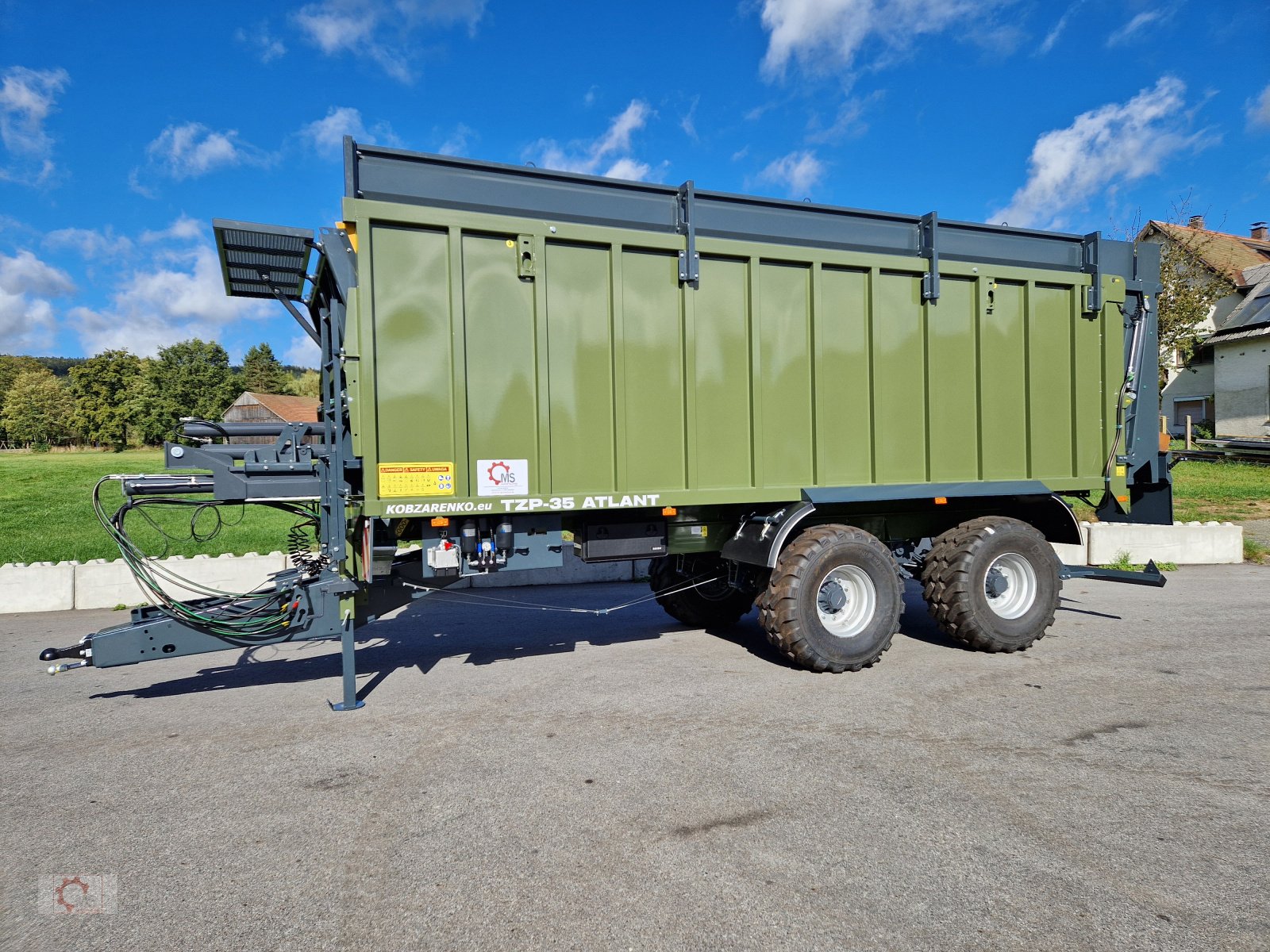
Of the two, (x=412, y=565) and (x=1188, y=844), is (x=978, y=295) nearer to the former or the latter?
(x=1188, y=844)

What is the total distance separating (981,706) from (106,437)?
262 ft

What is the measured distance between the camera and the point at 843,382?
5.90 m

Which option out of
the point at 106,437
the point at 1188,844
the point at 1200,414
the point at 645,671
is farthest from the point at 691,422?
the point at 106,437

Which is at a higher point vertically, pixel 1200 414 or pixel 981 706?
pixel 1200 414

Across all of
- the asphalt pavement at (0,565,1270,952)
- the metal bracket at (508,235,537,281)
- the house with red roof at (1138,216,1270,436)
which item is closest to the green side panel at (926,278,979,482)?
the asphalt pavement at (0,565,1270,952)

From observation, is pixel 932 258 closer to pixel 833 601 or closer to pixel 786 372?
pixel 786 372

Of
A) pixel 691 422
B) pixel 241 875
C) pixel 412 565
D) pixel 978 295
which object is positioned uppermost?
pixel 978 295

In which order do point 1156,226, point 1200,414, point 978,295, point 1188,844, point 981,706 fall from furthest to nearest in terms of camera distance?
point 1200,414
point 1156,226
point 978,295
point 981,706
point 1188,844

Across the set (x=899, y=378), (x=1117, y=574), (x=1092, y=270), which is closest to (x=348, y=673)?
(x=899, y=378)

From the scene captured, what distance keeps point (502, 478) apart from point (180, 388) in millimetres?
70448

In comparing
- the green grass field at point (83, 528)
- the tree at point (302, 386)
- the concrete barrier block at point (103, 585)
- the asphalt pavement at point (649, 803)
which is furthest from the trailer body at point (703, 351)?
the tree at point (302, 386)

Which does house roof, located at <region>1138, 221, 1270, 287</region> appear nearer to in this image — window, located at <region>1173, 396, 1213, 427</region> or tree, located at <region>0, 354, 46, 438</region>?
window, located at <region>1173, 396, 1213, 427</region>

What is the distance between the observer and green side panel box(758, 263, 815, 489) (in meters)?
5.68

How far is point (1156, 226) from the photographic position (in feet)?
90.0
